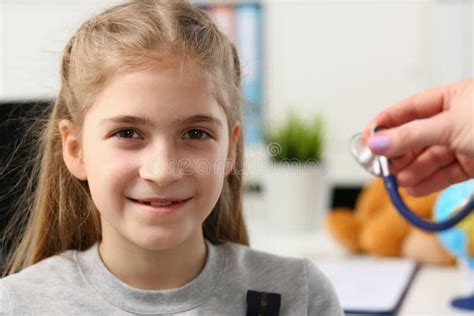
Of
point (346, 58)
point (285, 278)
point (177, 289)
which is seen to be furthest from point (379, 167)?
point (346, 58)

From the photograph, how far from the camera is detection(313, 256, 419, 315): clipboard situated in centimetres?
136

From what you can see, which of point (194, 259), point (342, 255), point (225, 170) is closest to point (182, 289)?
point (194, 259)

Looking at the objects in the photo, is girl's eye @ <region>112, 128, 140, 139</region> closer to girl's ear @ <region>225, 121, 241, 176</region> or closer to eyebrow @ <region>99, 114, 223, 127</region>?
eyebrow @ <region>99, 114, 223, 127</region>

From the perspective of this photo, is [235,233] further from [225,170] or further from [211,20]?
[211,20]

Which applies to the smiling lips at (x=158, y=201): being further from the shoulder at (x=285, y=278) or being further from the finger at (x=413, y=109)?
the finger at (x=413, y=109)

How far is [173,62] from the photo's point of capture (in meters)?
0.91

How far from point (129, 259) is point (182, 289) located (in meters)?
0.07

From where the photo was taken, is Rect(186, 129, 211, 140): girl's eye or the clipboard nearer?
Rect(186, 129, 211, 140): girl's eye

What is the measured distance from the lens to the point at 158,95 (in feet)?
2.92

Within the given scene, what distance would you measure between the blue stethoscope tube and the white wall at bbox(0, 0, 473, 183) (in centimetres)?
182

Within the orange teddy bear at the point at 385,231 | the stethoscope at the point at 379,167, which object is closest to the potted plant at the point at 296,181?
the orange teddy bear at the point at 385,231

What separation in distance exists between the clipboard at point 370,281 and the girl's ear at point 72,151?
567mm

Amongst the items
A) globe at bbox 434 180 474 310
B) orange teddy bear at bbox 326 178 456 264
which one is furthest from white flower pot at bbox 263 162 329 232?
globe at bbox 434 180 474 310

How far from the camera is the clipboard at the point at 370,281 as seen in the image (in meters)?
1.36
